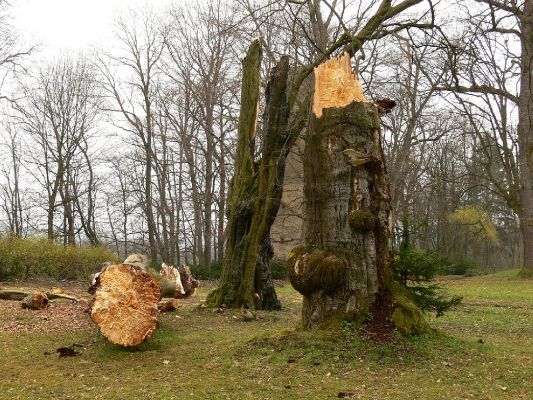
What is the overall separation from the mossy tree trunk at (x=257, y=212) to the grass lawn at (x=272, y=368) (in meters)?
3.71

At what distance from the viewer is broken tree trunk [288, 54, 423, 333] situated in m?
6.75

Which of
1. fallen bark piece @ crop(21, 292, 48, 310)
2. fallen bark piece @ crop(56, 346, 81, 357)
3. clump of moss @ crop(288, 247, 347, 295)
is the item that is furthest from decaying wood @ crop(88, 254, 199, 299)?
clump of moss @ crop(288, 247, 347, 295)

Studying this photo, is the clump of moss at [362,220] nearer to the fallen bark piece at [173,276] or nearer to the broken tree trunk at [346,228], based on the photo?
the broken tree trunk at [346,228]

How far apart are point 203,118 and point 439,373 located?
2705 centimetres

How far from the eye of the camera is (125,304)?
25.9ft

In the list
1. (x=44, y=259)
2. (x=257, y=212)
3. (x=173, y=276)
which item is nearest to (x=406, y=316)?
(x=257, y=212)

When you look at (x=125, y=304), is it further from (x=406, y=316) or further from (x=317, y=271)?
(x=406, y=316)

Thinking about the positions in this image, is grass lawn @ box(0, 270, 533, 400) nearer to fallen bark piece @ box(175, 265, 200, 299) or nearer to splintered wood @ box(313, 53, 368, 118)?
splintered wood @ box(313, 53, 368, 118)

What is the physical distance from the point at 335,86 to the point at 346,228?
1895mm

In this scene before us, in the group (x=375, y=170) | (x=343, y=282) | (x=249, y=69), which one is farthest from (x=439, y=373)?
(x=249, y=69)

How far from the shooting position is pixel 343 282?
22.2 feet

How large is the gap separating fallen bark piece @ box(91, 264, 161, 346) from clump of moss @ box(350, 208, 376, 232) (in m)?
3.01

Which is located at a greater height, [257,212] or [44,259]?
[257,212]

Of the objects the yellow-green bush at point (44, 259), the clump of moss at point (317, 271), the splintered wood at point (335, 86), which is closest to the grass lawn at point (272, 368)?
the clump of moss at point (317, 271)
